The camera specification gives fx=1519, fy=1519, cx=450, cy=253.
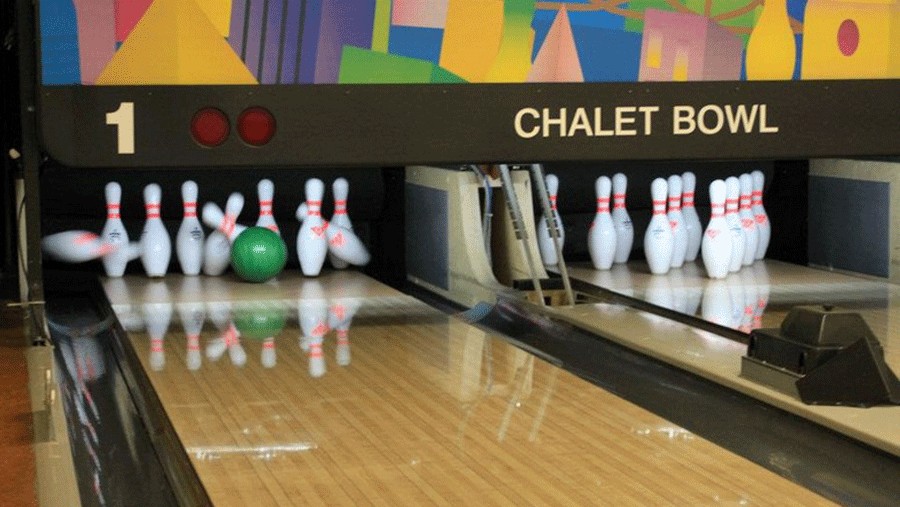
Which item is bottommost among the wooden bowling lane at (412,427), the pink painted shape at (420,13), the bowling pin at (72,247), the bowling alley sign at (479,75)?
the wooden bowling lane at (412,427)

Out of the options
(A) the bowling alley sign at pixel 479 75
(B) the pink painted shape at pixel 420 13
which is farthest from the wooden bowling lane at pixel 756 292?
(B) the pink painted shape at pixel 420 13

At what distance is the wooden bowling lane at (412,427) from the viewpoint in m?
2.42

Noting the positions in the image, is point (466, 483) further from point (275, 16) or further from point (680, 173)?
point (680, 173)

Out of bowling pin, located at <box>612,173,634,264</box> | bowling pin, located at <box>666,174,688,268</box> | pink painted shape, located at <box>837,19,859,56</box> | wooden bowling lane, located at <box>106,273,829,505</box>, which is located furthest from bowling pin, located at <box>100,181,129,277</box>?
pink painted shape, located at <box>837,19,859,56</box>

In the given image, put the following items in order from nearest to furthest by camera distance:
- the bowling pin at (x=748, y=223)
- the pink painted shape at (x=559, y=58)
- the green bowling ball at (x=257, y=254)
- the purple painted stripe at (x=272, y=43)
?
1. the purple painted stripe at (x=272, y=43)
2. the pink painted shape at (x=559, y=58)
3. the green bowling ball at (x=257, y=254)
4. the bowling pin at (x=748, y=223)

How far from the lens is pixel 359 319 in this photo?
4363 mm

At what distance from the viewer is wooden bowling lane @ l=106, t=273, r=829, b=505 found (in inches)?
95.3

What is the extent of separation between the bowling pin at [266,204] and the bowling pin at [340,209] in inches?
8.4

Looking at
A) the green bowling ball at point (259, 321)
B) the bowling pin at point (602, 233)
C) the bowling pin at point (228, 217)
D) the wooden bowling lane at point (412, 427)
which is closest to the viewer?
the wooden bowling lane at point (412, 427)

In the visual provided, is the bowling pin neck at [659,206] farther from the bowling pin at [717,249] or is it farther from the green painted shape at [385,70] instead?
the green painted shape at [385,70]

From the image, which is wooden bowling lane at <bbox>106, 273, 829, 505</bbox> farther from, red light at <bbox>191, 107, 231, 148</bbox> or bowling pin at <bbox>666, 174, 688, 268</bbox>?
bowling pin at <bbox>666, 174, 688, 268</bbox>

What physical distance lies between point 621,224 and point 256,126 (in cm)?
254

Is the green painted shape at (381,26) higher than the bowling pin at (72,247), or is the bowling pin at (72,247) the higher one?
the green painted shape at (381,26)

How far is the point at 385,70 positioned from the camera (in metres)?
3.23
